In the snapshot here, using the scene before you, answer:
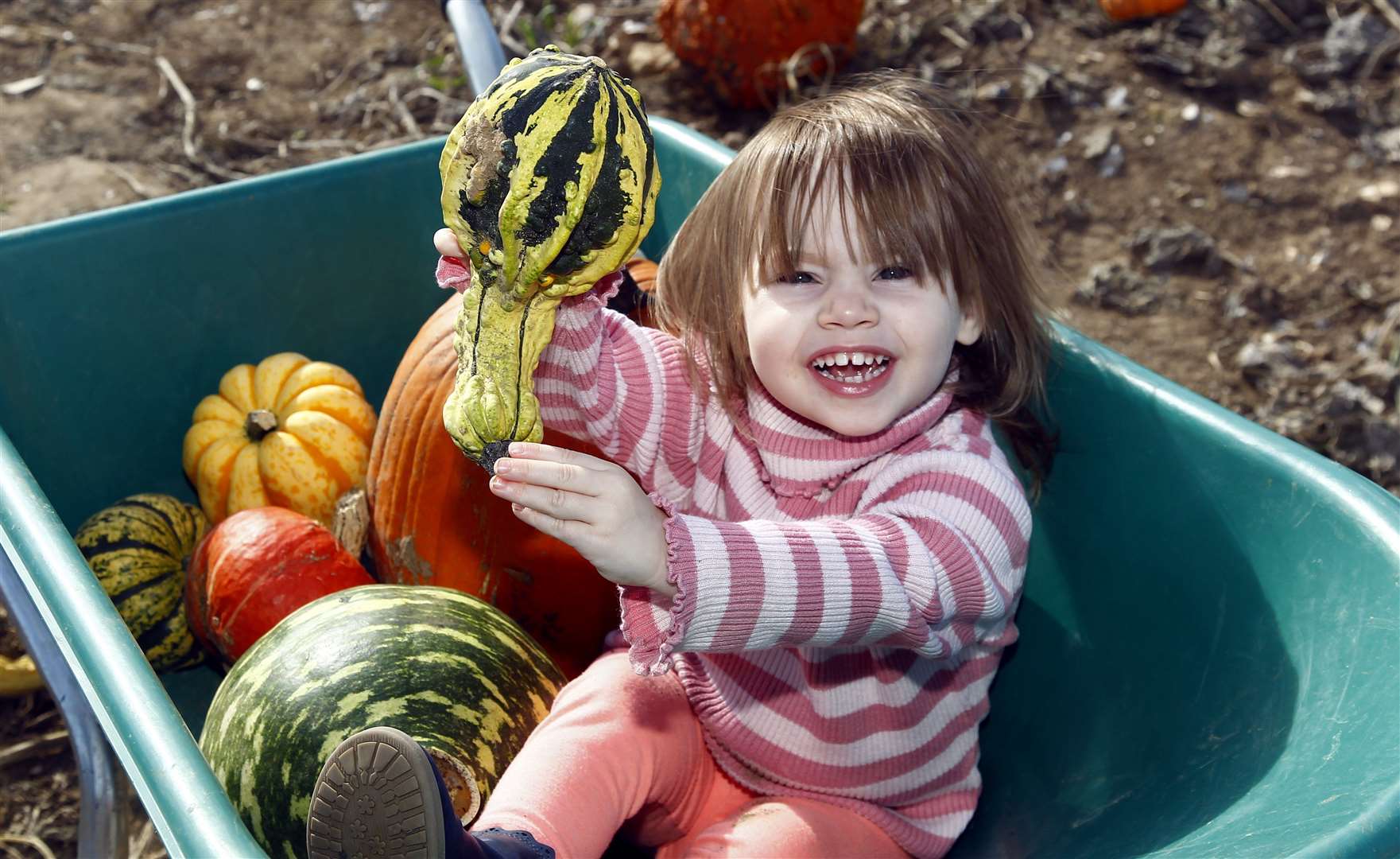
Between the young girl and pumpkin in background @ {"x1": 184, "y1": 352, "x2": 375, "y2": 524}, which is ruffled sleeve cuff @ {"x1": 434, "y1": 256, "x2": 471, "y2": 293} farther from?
pumpkin in background @ {"x1": 184, "y1": 352, "x2": 375, "y2": 524}

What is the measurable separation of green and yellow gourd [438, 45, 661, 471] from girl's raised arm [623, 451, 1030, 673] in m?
0.23

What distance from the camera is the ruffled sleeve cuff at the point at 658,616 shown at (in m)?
1.27

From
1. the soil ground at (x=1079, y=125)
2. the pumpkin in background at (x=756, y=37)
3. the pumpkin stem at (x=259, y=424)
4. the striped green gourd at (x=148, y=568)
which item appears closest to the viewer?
the striped green gourd at (x=148, y=568)

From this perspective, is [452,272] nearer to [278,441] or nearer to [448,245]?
→ [448,245]

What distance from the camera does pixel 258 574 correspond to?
1.95 metres

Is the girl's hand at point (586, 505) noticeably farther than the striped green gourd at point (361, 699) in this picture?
No

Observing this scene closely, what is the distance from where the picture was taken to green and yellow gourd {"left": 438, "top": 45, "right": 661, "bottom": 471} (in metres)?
1.23

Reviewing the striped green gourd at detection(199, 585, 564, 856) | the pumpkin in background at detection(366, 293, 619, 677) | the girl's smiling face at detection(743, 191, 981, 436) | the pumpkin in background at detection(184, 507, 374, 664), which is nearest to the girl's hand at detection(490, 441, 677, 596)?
the girl's smiling face at detection(743, 191, 981, 436)

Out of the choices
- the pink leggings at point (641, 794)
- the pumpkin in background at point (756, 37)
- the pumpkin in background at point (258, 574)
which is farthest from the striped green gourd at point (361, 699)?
the pumpkin in background at point (756, 37)

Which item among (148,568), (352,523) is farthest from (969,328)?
(148,568)

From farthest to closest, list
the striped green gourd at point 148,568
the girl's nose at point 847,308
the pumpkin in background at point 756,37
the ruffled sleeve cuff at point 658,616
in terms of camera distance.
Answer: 1. the pumpkin in background at point 756,37
2. the striped green gourd at point 148,568
3. the girl's nose at point 847,308
4. the ruffled sleeve cuff at point 658,616

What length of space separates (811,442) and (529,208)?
57 cm

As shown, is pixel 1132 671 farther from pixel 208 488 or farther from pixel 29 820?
pixel 29 820

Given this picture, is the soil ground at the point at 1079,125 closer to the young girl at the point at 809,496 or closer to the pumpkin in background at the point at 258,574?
the pumpkin in background at the point at 258,574
